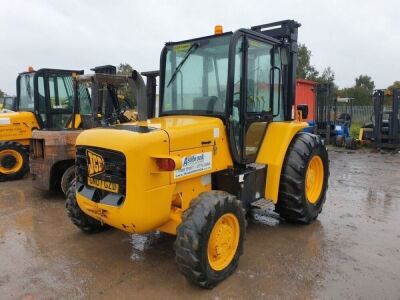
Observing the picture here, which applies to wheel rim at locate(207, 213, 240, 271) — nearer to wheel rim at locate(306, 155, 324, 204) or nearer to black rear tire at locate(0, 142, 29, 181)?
wheel rim at locate(306, 155, 324, 204)

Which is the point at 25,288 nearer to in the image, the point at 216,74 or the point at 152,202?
the point at 152,202

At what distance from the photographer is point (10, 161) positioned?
8.48 m

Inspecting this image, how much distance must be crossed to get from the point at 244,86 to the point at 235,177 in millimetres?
1014

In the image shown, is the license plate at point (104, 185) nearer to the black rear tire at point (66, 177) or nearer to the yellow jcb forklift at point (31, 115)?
the black rear tire at point (66, 177)

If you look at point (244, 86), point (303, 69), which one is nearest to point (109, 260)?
point (244, 86)

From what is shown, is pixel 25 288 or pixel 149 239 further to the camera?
pixel 149 239

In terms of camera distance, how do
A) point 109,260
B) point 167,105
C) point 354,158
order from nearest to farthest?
point 109,260
point 167,105
point 354,158

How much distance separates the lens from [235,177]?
420 centimetres

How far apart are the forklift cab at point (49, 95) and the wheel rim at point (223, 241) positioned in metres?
6.45

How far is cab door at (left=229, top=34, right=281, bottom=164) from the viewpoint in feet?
13.5

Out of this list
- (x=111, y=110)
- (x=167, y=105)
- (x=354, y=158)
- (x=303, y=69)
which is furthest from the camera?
(x=303, y=69)

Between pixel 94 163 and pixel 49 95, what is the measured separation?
6.01 metres

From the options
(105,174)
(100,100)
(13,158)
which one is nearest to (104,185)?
(105,174)

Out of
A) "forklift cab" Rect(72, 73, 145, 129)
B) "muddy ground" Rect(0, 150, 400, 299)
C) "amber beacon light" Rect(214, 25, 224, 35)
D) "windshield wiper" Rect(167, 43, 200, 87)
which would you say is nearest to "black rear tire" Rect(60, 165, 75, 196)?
"muddy ground" Rect(0, 150, 400, 299)
